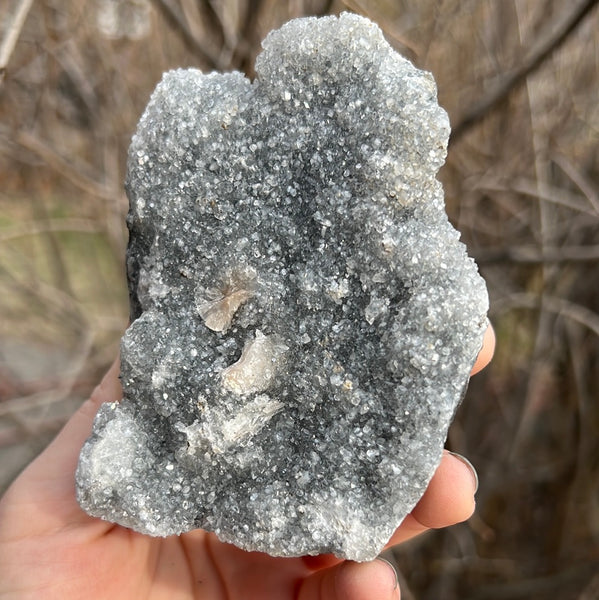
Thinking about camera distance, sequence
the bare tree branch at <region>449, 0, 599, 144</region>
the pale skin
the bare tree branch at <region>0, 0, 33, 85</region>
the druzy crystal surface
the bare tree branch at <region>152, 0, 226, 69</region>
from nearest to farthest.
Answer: the druzy crystal surface < the pale skin < the bare tree branch at <region>0, 0, 33, 85</region> < the bare tree branch at <region>449, 0, 599, 144</region> < the bare tree branch at <region>152, 0, 226, 69</region>

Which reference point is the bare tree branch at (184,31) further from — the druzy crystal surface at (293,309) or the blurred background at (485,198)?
the druzy crystal surface at (293,309)

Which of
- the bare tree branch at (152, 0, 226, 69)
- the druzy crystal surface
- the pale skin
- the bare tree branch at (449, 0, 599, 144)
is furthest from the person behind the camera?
the bare tree branch at (152, 0, 226, 69)

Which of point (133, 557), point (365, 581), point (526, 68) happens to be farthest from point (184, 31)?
point (365, 581)

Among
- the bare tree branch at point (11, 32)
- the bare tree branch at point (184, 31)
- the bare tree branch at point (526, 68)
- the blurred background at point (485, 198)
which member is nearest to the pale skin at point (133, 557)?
the bare tree branch at point (11, 32)

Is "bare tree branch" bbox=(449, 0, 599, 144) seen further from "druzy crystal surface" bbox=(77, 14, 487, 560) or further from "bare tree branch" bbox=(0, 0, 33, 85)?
"bare tree branch" bbox=(0, 0, 33, 85)

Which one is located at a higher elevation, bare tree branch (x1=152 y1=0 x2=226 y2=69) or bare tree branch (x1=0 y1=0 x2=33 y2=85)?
bare tree branch (x1=152 y1=0 x2=226 y2=69)

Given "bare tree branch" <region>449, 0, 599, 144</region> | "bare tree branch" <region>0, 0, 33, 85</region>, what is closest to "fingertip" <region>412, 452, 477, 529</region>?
"bare tree branch" <region>449, 0, 599, 144</region>
